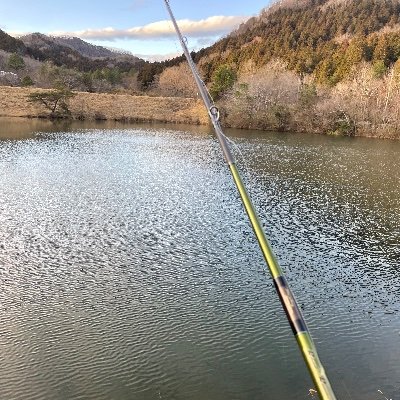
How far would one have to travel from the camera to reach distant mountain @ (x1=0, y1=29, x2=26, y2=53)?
14260 centimetres

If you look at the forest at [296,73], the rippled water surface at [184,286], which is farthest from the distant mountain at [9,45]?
the rippled water surface at [184,286]

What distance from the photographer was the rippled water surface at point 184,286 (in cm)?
802

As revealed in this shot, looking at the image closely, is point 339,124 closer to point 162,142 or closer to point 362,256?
point 162,142

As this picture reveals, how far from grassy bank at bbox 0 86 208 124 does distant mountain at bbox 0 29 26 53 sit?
86.7 m

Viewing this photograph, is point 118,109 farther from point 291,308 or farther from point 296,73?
point 291,308

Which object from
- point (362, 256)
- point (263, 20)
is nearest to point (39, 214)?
point (362, 256)

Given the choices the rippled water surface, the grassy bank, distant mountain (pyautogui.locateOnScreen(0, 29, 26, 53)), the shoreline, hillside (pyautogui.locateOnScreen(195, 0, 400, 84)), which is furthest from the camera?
distant mountain (pyautogui.locateOnScreen(0, 29, 26, 53))

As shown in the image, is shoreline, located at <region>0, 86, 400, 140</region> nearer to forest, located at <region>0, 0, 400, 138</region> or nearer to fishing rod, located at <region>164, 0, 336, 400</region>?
forest, located at <region>0, 0, 400, 138</region>

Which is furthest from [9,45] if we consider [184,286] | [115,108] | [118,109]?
[184,286]

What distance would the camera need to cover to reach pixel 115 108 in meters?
65.6

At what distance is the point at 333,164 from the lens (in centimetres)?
3266

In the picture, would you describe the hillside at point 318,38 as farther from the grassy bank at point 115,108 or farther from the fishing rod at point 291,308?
the fishing rod at point 291,308

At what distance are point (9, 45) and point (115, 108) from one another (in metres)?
99.1

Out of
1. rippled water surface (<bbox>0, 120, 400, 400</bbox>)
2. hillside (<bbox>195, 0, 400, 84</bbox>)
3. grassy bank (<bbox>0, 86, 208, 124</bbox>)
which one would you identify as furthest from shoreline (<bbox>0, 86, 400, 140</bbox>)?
rippled water surface (<bbox>0, 120, 400, 400</bbox>)
